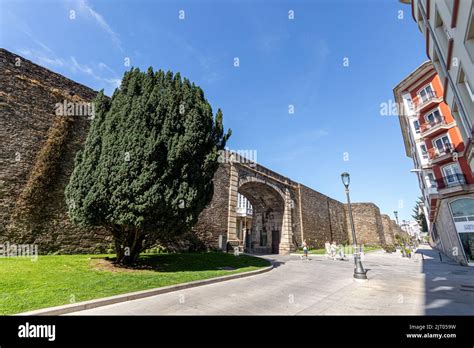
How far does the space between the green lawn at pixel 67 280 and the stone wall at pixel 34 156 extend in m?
1.70

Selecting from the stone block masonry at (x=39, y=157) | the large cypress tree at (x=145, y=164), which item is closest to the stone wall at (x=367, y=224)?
the stone block masonry at (x=39, y=157)

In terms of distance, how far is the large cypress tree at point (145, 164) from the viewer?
8195 millimetres

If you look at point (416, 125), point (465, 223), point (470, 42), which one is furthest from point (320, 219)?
point (470, 42)

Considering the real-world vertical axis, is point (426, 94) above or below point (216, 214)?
above

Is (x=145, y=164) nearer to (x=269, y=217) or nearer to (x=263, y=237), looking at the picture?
(x=269, y=217)

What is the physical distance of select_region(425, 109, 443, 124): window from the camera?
16977 millimetres

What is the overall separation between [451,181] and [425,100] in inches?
283

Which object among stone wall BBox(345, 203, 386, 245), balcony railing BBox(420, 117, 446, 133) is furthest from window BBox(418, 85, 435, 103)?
stone wall BBox(345, 203, 386, 245)

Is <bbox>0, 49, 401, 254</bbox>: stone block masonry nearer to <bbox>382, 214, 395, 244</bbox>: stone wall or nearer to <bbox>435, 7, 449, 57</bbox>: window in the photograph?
<bbox>435, 7, 449, 57</bbox>: window

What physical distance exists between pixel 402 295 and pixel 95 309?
27.0ft

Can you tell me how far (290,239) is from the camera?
2405cm

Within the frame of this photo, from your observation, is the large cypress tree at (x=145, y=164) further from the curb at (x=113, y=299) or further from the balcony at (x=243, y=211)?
the balcony at (x=243, y=211)

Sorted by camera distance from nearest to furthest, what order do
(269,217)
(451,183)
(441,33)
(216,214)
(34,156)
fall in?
(441,33) → (34,156) → (451,183) → (216,214) → (269,217)

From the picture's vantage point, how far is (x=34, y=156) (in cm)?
1037
